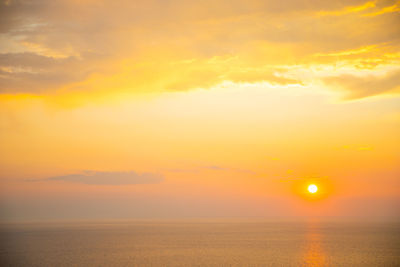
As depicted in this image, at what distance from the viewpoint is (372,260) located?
70312mm

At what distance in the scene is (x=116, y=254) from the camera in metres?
79.7

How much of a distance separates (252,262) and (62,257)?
37.5m

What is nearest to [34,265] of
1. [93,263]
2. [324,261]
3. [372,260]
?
[93,263]

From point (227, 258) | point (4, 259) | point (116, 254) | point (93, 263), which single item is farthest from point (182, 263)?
point (4, 259)

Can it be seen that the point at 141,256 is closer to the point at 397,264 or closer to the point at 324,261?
the point at 324,261

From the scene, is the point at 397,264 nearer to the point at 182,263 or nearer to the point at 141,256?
the point at 182,263

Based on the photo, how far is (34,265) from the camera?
62.6m

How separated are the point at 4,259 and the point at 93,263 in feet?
59.6

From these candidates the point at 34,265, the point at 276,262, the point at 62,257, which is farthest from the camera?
the point at 62,257

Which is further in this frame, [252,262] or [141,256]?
[141,256]

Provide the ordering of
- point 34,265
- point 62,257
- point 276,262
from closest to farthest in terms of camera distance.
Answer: point 34,265 < point 276,262 < point 62,257

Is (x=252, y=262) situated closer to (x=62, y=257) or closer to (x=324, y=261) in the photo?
(x=324, y=261)

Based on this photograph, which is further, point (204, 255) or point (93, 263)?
point (204, 255)

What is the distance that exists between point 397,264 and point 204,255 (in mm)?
34925
